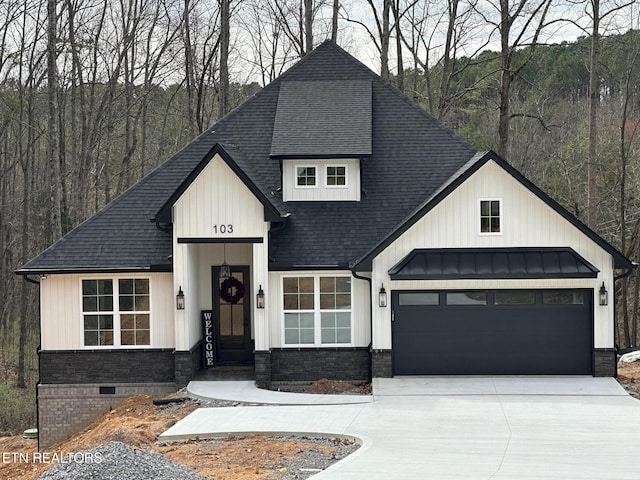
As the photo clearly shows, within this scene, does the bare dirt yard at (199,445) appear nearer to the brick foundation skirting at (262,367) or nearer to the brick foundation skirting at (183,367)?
the brick foundation skirting at (183,367)

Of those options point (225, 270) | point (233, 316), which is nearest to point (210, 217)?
point (225, 270)

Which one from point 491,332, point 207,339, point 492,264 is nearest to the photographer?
point 492,264

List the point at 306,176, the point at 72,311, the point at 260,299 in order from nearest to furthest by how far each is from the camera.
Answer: the point at 260,299
the point at 72,311
the point at 306,176

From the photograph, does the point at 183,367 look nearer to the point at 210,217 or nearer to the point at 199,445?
the point at 210,217

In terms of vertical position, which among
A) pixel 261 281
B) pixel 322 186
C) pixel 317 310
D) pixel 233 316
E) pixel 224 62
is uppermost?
pixel 224 62

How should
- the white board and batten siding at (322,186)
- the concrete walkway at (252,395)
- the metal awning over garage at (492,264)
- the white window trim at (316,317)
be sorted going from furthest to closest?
the white board and batten siding at (322,186), the white window trim at (316,317), the metal awning over garage at (492,264), the concrete walkway at (252,395)

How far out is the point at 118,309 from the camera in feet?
67.0

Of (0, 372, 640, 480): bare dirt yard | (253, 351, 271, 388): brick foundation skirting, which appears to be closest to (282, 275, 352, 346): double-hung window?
(253, 351, 271, 388): brick foundation skirting

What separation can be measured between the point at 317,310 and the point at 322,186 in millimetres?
3028

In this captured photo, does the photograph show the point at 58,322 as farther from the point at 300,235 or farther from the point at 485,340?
the point at 485,340

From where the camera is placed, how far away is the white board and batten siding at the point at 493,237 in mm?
19781

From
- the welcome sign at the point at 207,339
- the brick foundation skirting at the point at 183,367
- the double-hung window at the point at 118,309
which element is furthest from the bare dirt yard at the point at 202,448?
the welcome sign at the point at 207,339

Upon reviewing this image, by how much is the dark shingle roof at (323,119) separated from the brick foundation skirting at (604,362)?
6593 mm

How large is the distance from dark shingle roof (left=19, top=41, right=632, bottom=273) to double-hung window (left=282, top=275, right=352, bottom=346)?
526 millimetres
